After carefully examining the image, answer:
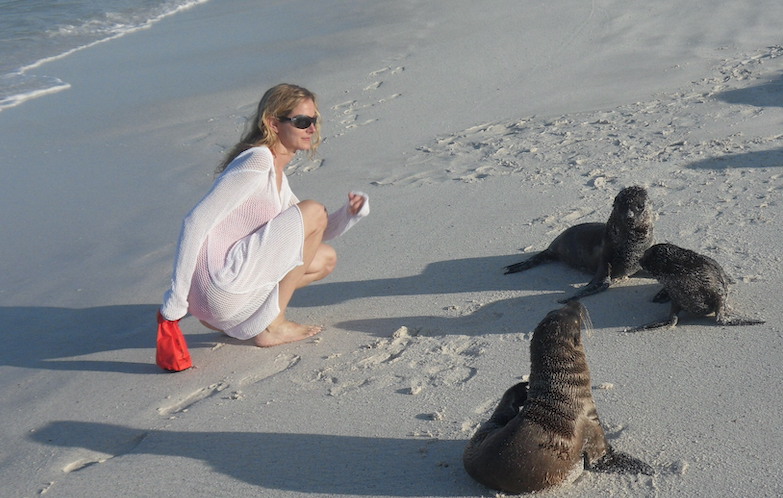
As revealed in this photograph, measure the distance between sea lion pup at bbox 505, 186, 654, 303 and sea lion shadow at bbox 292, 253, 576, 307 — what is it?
5.5 inches

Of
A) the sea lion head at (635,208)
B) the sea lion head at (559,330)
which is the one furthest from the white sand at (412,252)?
the sea lion head at (559,330)

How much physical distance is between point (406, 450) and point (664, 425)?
3.35 feet

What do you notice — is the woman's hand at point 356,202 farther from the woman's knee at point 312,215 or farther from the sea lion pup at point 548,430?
the sea lion pup at point 548,430

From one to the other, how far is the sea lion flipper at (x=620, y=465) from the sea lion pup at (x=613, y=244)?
5.10 feet

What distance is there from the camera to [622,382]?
12.9 feet

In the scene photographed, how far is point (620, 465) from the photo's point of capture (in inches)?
130

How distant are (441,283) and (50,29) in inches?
429

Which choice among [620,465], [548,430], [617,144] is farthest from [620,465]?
[617,144]

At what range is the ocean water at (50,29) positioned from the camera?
11.0 meters

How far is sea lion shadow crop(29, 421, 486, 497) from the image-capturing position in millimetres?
3396

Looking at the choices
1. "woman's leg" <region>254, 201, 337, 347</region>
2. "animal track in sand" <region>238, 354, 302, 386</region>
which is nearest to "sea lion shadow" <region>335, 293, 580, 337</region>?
"woman's leg" <region>254, 201, 337, 347</region>

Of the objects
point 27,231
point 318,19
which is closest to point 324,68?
point 318,19

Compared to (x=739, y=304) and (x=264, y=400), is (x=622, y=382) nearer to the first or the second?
(x=739, y=304)

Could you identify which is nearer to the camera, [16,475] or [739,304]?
[16,475]
